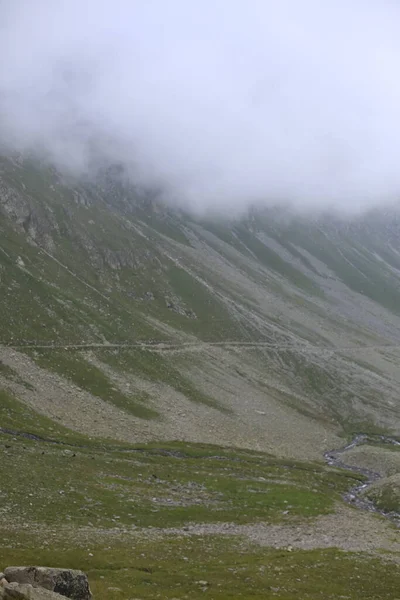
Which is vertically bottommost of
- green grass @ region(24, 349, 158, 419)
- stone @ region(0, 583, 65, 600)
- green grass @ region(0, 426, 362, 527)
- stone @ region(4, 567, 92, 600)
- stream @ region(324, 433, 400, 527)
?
green grass @ region(24, 349, 158, 419)

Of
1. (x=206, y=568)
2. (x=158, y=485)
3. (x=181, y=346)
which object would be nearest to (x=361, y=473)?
(x=158, y=485)

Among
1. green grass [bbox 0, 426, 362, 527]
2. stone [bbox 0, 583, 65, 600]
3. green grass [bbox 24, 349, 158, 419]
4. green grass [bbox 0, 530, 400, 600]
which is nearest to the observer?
stone [bbox 0, 583, 65, 600]

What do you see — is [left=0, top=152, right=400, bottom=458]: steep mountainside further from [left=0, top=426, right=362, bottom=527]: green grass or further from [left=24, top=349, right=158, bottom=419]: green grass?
[left=0, top=426, right=362, bottom=527]: green grass

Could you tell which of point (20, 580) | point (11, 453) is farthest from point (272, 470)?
point (20, 580)

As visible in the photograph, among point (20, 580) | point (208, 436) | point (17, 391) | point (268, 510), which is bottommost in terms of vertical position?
point (17, 391)

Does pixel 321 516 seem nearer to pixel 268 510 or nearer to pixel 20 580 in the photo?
pixel 268 510

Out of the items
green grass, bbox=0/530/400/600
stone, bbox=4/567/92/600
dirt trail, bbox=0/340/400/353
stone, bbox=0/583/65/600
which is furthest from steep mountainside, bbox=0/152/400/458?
stone, bbox=0/583/65/600

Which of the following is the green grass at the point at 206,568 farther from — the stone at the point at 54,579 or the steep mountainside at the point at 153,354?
the steep mountainside at the point at 153,354
